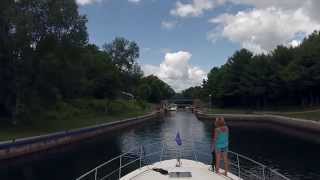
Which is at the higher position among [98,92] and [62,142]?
[98,92]

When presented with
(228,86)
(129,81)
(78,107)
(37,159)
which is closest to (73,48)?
(37,159)

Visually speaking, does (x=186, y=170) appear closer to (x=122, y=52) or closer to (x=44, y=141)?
(x=44, y=141)

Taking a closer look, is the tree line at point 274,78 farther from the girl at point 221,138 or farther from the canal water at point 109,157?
the girl at point 221,138

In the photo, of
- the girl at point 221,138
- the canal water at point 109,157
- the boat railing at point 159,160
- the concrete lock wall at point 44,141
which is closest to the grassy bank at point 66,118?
the concrete lock wall at point 44,141

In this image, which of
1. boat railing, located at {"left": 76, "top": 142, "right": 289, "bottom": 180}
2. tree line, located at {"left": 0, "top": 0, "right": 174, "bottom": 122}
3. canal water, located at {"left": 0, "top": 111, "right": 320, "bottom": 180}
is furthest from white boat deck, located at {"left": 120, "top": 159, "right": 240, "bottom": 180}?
tree line, located at {"left": 0, "top": 0, "right": 174, "bottom": 122}

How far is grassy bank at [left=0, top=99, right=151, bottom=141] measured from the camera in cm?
5421

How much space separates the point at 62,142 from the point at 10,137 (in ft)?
27.7

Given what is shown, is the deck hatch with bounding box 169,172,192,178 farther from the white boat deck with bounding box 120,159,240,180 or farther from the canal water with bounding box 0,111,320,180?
the canal water with bounding box 0,111,320,180

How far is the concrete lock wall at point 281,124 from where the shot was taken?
69.9m

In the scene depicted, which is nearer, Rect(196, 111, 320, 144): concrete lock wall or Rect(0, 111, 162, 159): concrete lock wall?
Rect(0, 111, 162, 159): concrete lock wall

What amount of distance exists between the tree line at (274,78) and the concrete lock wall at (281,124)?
14.6m

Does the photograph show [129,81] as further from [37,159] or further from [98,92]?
[37,159]

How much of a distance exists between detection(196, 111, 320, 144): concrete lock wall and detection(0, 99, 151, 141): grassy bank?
1027 inches

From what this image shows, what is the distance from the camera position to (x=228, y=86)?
5512 inches
